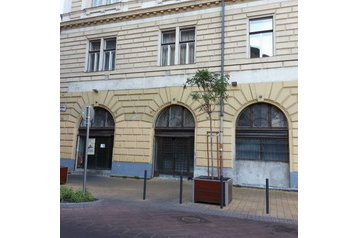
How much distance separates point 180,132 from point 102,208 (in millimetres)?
7323

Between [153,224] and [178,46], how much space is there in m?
10.7

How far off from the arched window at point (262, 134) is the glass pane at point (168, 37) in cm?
536

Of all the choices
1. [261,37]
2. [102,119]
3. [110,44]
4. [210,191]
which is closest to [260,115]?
[261,37]

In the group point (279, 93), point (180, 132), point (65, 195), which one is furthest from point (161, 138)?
point (65, 195)

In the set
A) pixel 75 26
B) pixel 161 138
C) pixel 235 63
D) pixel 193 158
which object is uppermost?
pixel 75 26

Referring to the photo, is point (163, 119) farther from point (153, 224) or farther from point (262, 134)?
point (153, 224)

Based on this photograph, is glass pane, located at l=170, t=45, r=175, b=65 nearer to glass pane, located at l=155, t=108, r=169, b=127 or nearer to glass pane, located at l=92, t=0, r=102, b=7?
glass pane, located at l=155, t=108, r=169, b=127

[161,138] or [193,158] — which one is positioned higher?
[161,138]

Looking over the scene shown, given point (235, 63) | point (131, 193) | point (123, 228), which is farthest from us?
point (235, 63)

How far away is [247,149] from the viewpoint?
44.0 ft

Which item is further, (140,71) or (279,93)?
(140,71)

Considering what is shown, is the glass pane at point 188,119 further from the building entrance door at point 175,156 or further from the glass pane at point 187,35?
the glass pane at point 187,35

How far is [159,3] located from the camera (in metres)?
15.7

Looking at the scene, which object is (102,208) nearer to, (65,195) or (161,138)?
(65,195)
